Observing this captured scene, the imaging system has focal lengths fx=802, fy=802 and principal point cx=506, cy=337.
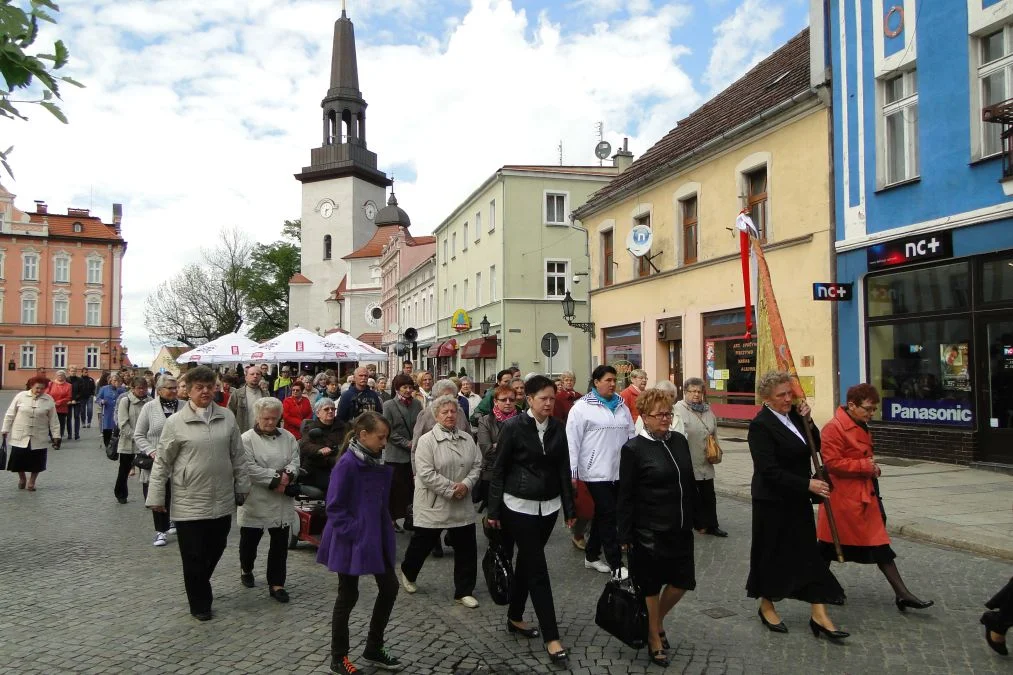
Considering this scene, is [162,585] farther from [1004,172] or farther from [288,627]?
[1004,172]

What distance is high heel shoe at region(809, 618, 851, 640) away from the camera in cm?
499

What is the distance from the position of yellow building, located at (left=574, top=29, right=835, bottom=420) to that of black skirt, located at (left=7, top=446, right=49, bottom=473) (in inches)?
432

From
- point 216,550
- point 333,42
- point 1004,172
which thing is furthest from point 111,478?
point 333,42

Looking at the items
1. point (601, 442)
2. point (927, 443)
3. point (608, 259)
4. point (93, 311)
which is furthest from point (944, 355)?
point (93, 311)

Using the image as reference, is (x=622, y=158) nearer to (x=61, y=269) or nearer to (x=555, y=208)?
(x=555, y=208)

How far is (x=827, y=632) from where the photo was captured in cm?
504

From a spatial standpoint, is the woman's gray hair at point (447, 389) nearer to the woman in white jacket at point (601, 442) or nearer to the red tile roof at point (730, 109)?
the woman in white jacket at point (601, 442)

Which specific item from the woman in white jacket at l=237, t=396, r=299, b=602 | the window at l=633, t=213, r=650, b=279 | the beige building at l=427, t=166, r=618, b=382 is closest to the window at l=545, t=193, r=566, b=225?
the beige building at l=427, t=166, r=618, b=382

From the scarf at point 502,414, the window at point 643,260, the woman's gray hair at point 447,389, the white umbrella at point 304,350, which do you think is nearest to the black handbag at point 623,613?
the woman's gray hair at point 447,389

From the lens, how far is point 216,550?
5.90 meters

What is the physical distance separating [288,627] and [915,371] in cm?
1204

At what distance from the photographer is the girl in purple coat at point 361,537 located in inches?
181

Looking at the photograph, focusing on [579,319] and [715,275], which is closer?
[715,275]

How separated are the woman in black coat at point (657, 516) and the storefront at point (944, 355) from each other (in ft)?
32.2
